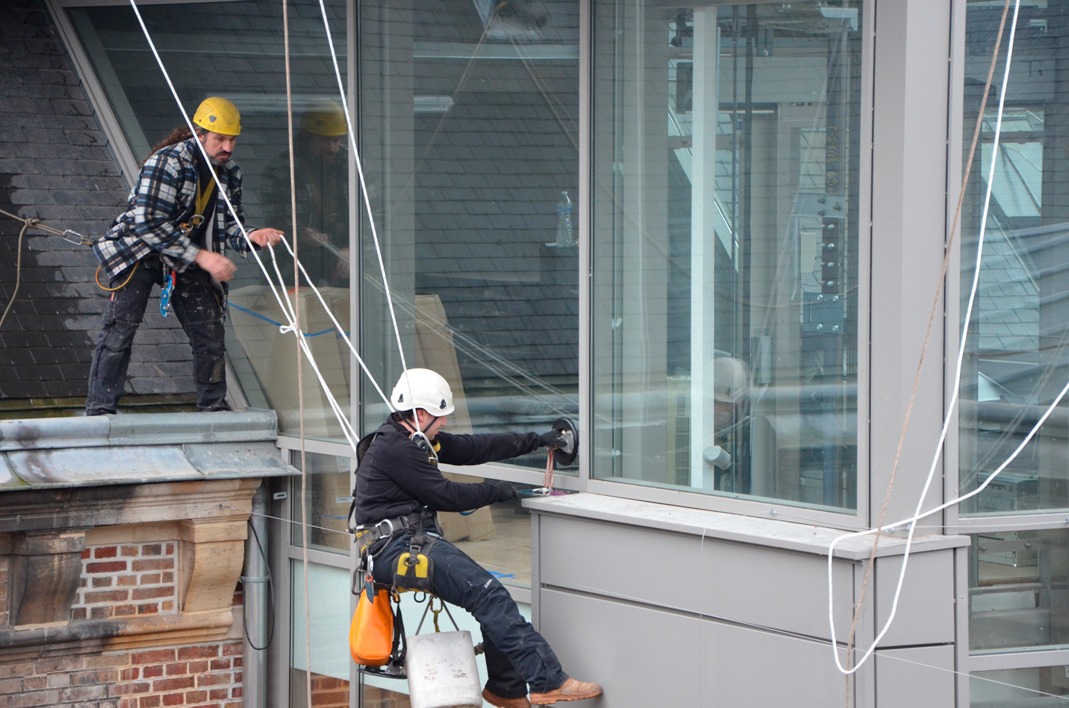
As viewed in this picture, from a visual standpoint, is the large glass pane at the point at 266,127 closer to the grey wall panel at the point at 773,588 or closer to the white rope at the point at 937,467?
the grey wall panel at the point at 773,588

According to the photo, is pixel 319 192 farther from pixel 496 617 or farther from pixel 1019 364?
pixel 1019 364

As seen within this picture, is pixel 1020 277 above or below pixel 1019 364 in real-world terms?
above

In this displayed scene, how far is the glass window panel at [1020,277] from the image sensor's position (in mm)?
4582

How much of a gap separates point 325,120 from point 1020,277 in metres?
3.99

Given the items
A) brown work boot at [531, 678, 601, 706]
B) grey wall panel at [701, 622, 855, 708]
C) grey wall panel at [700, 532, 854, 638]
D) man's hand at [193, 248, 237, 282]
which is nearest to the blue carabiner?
man's hand at [193, 248, 237, 282]

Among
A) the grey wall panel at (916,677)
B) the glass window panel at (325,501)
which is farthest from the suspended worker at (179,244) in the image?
the grey wall panel at (916,677)

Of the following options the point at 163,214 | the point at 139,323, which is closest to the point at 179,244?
the point at 163,214

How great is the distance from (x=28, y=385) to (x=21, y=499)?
3.01 ft

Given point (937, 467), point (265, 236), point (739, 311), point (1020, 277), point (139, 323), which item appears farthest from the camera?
point (139, 323)

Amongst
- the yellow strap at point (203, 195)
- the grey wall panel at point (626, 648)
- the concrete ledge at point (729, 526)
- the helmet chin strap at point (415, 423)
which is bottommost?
the grey wall panel at point (626, 648)

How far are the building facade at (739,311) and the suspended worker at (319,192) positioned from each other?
0.10 ft

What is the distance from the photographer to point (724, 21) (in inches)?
198

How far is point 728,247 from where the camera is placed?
16.8 feet

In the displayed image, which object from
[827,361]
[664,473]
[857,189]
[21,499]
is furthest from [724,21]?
[21,499]
